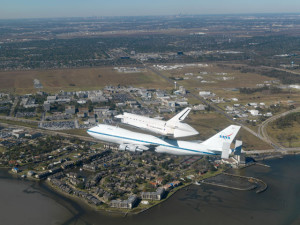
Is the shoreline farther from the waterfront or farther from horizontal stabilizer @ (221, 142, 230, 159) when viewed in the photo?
horizontal stabilizer @ (221, 142, 230, 159)

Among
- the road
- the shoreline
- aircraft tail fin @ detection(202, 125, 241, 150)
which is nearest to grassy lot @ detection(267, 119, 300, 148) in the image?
the shoreline

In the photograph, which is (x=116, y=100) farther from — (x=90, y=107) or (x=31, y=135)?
(x=31, y=135)

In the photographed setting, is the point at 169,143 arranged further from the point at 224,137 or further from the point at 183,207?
the point at 183,207

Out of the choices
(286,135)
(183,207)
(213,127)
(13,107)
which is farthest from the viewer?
(13,107)

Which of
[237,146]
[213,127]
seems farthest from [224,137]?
[213,127]

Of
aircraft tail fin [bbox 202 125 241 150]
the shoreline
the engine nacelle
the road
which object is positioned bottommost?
the shoreline

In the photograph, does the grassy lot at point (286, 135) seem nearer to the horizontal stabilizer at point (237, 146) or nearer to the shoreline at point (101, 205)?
the horizontal stabilizer at point (237, 146)

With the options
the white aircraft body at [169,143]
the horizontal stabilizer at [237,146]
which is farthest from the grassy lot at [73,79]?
the horizontal stabilizer at [237,146]
